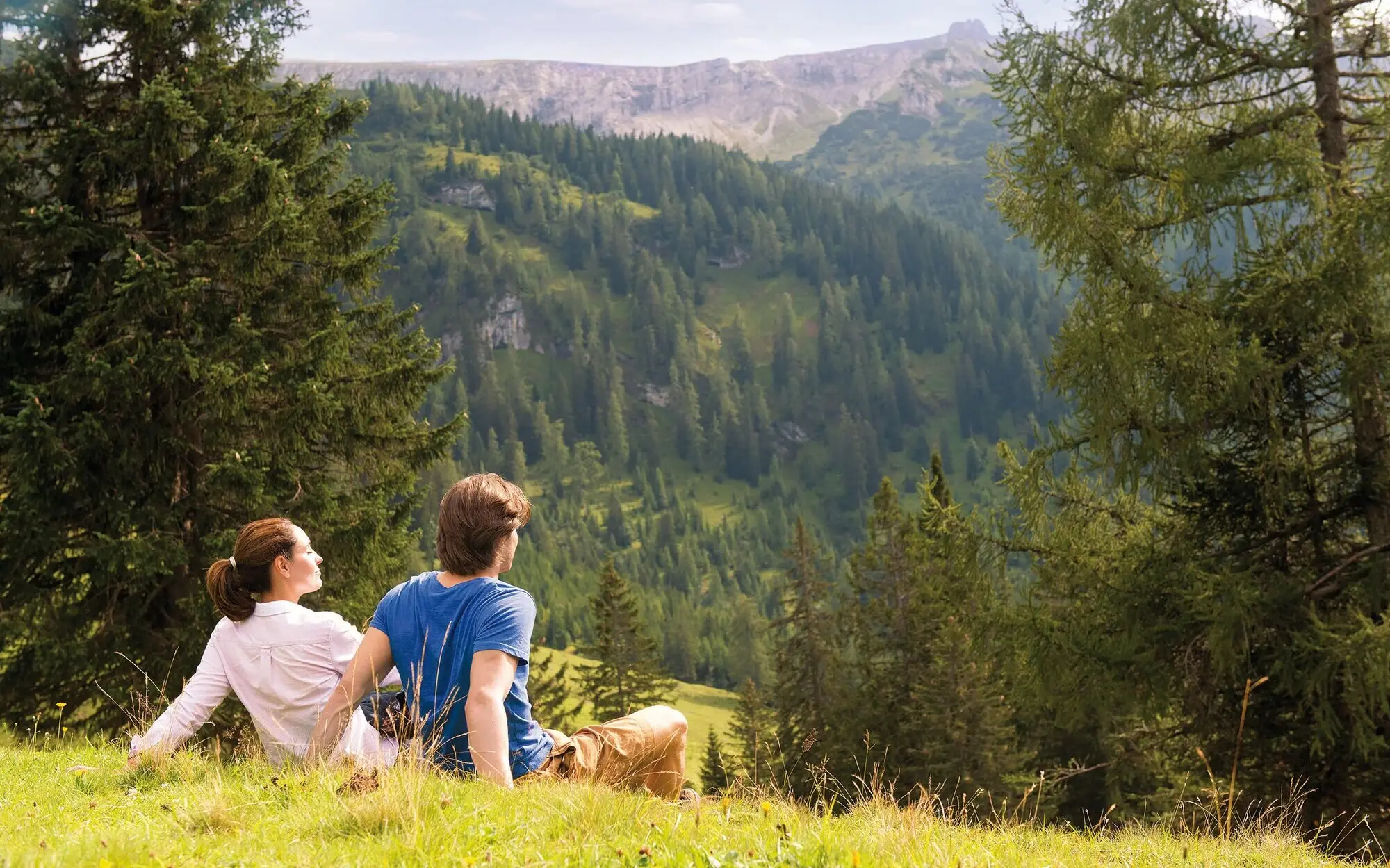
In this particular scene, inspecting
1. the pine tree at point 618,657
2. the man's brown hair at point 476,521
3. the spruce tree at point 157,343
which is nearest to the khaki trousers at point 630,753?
the man's brown hair at point 476,521

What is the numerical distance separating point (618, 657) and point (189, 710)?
34.5 meters

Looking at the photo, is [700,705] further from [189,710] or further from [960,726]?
[189,710]

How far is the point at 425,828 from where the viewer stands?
11.8ft

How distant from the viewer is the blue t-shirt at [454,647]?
4555 millimetres

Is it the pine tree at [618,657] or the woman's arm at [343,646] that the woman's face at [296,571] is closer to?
the woman's arm at [343,646]

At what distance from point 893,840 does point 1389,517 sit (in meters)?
7.68

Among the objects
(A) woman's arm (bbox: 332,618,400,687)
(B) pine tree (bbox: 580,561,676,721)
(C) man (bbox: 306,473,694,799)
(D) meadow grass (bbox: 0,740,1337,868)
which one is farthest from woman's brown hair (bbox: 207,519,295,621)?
(B) pine tree (bbox: 580,561,676,721)

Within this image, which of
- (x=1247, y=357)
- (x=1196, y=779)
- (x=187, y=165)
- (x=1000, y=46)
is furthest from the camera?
(x=1196, y=779)

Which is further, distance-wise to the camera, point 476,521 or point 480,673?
point 476,521

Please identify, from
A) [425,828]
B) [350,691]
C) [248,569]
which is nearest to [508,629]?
[350,691]

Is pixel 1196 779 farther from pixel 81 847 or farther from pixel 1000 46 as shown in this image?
pixel 81 847

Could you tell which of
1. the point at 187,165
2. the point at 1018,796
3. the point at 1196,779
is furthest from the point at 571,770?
the point at 1018,796

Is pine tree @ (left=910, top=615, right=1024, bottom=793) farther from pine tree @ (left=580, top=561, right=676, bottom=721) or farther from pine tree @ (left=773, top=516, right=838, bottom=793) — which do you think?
pine tree @ (left=580, top=561, right=676, bottom=721)

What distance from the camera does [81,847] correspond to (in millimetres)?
3348
